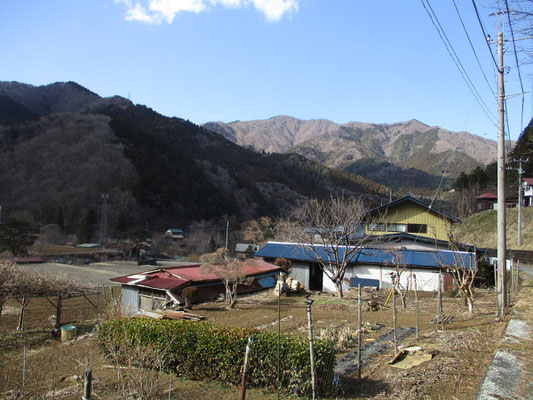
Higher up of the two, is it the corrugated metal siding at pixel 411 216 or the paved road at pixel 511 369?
the corrugated metal siding at pixel 411 216

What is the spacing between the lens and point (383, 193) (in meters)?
116

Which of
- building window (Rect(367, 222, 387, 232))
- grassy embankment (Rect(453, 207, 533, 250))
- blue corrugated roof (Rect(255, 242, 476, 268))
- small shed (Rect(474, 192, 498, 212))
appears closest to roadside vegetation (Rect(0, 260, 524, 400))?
blue corrugated roof (Rect(255, 242, 476, 268))

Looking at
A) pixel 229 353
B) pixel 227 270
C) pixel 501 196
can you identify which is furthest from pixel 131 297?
pixel 501 196

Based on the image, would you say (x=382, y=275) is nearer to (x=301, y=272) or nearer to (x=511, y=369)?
(x=301, y=272)

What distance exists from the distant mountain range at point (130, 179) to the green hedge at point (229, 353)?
2925 inches

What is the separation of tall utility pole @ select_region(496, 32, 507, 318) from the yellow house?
16163mm

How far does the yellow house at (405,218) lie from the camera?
28.2m

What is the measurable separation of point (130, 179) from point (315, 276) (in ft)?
288

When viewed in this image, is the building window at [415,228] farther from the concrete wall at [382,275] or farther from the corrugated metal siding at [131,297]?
the corrugated metal siding at [131,297]

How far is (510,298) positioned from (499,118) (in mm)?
7511

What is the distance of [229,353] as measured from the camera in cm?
841

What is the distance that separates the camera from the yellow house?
2820 cm

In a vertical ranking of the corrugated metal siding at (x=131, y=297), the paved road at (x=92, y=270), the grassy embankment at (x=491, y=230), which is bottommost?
the paved road at (x=92, y=270)

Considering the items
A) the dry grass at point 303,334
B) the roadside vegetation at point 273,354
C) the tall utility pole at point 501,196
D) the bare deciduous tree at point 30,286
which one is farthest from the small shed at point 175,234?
the tall utility pole at point 501,196
